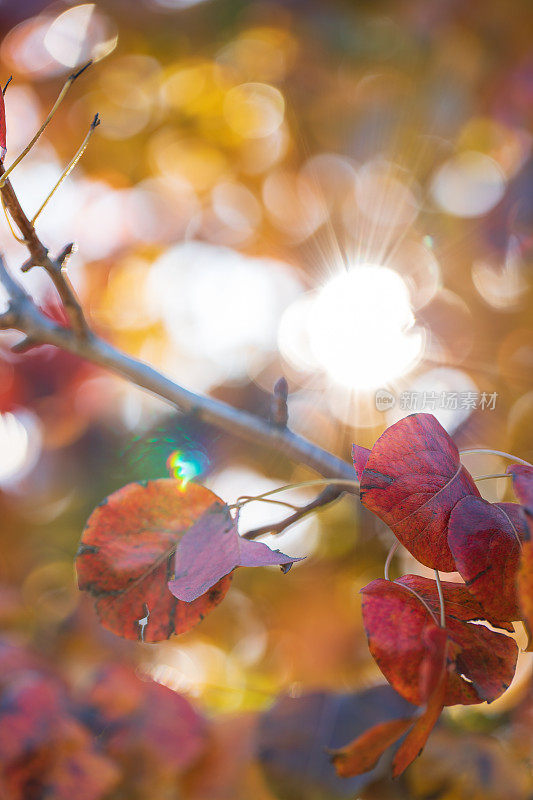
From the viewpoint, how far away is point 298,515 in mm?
386

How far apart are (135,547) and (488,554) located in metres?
0.21

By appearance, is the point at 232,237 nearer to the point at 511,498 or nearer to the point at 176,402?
the point at 511,498

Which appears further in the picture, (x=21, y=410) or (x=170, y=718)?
(x=21, y=410)

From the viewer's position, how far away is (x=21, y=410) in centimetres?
108

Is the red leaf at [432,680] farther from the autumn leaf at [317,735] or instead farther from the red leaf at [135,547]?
the autumn leaf at [317,735]

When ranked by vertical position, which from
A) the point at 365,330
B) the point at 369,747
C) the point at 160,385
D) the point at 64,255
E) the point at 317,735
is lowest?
the point at 317,735

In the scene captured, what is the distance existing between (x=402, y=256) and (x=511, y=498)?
20.0 inches

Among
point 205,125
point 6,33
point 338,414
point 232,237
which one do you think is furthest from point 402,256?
point 6,33

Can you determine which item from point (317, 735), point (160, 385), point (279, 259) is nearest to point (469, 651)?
point (160, 385)

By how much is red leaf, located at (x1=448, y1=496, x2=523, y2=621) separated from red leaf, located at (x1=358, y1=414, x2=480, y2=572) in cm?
1

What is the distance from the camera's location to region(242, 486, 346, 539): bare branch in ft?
1.27

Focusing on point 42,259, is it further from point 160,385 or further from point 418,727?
point 418,727

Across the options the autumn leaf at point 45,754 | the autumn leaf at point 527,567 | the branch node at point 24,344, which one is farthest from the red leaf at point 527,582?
the autumn leaf at point 45,754

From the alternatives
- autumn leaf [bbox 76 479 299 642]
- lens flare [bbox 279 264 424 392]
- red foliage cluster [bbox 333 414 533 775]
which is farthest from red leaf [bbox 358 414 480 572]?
lens flare [bbox 279 264 424 392]
